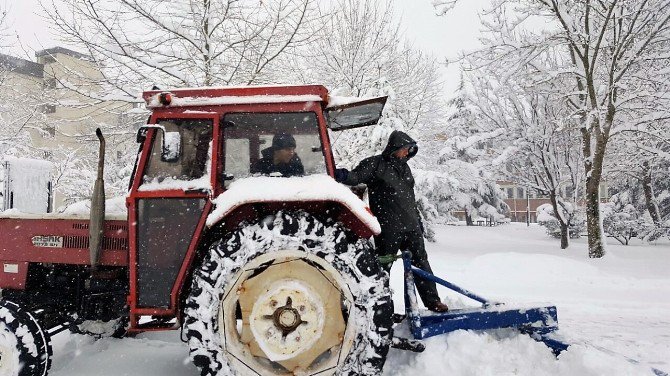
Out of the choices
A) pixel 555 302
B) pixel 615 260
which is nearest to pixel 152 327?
pixel 555 302

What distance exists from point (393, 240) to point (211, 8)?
6.50 metres

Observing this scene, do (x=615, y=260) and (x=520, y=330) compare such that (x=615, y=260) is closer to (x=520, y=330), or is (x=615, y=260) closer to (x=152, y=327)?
(x=520, y=330)

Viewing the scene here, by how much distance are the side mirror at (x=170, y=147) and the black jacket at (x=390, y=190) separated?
157cm

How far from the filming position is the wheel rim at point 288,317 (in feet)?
9.30

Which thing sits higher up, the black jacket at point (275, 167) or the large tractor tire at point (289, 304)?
the black jacket at point (275, 167)

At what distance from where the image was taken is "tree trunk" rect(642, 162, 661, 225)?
14.8 meters

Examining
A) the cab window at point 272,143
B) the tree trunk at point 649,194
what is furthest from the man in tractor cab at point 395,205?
the tree trunk at point 649,194

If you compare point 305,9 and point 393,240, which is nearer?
point 393,240

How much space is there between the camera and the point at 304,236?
109 inches

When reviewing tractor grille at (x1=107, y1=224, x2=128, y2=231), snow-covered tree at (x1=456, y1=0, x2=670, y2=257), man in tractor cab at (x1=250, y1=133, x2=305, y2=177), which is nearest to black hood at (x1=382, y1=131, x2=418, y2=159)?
man in tractor cab at (x1=250, y1=133, x2=305, y2=177)

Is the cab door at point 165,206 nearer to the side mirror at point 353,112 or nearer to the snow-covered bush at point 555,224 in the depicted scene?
the side mirror at point 353,112

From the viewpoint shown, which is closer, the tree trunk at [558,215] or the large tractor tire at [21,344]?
the large tractor tire at [21,344]

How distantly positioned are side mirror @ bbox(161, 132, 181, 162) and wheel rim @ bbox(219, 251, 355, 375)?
86 centimetres

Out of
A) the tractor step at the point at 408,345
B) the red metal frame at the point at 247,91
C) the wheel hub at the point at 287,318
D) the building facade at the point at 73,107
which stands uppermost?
the building facade at the point at 73,107
